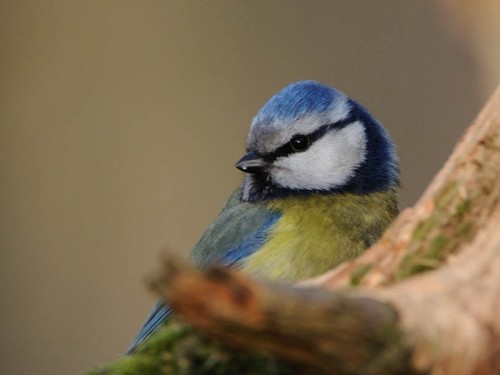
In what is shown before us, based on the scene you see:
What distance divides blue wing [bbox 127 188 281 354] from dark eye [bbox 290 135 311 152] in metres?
0.18

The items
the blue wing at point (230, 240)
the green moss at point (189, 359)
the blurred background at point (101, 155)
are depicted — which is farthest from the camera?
the blurred background at point (101, 155)

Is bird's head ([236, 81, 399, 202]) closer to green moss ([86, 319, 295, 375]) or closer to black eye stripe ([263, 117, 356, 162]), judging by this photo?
black eye stripe ([263, 117, 356, 162])

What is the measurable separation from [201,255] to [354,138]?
53 centimetres

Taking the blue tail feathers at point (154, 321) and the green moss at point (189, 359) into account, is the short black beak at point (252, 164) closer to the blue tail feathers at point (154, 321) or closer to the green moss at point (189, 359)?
the blue tail feathers at point (154, 321)

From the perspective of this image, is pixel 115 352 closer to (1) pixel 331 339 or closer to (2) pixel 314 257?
(2) pixel 314 257

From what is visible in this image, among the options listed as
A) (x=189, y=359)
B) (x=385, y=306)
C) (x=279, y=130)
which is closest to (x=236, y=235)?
(x=279, y=130)

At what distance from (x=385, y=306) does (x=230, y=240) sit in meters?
1.25

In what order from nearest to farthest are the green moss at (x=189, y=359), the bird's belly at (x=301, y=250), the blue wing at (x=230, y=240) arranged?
1. the green moss at (x=189, y=359)
2. the bird's belly at (x=301, y=250)
3. the blue wing at (x=230, y=240)

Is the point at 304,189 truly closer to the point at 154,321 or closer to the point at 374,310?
the point at 154,321

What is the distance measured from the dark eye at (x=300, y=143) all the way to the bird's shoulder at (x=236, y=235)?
0.17 meters

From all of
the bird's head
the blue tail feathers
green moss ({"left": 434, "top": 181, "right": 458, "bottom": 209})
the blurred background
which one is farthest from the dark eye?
the blurred background

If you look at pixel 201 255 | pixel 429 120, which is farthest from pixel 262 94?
pixel 201 255

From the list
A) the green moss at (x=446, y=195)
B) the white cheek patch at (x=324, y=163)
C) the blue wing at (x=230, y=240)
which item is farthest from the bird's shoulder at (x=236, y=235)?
the green moss at (x=446, y=195)

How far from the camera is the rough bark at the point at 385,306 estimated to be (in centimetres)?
91
